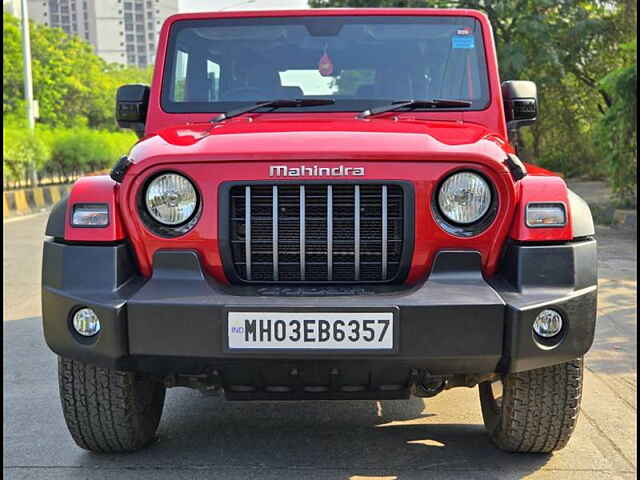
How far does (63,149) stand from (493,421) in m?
22.2

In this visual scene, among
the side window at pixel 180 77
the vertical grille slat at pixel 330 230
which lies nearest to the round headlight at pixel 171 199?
the vertical grille slat at pixel 330 230

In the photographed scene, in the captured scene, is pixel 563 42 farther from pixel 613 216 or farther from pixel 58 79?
pixel 58 79

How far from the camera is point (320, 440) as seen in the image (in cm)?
413

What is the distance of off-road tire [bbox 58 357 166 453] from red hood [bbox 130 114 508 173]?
886 millimetres

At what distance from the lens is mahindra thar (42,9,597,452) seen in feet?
10.6

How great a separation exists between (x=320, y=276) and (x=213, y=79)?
150 cm

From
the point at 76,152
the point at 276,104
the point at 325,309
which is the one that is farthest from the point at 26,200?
the point at 325,309

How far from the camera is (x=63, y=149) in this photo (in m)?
24.4

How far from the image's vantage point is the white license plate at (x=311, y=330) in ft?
10.5

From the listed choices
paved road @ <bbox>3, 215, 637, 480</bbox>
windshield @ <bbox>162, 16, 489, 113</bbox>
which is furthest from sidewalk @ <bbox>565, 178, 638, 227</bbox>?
windshield @ <bbox>162, 16, 489, 113</bbox>

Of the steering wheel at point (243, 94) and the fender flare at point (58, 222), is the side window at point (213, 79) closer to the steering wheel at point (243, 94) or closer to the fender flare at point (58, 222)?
the steering wheel at point (243, 94)

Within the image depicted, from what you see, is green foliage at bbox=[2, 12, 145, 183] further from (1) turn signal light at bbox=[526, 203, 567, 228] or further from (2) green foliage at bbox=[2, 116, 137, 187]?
(1) turn signal light at bbox=[526, 203, 567, 228]

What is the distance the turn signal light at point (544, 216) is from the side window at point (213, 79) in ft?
6.00

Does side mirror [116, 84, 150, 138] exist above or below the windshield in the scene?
below
